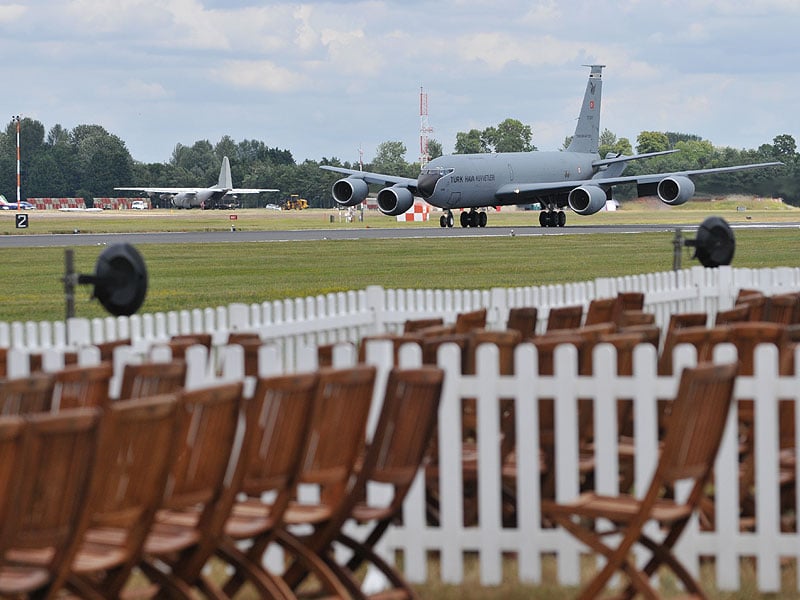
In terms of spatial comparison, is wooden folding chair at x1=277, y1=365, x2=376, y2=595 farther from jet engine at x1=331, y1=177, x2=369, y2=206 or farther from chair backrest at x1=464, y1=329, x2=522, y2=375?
jet engine at x1=331, y1=177, x2=369, y2=206

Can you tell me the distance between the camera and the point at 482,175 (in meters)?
64.3

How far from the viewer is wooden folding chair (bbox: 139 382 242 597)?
4898 mm

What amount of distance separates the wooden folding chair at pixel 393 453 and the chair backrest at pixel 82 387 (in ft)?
3.19

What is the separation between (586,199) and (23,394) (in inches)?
2240

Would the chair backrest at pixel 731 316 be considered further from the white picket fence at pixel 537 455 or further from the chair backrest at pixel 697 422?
the chair backrest at pixel 697 422

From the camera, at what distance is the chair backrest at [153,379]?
18.6 feet

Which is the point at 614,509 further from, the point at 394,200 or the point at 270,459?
the point at 394,200

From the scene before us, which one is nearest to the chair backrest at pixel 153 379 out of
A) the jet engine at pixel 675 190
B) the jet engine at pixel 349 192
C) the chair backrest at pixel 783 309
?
the chair backrest at pixel 783 309

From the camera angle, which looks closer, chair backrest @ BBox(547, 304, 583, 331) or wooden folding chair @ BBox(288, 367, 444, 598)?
wooden folding chair @ BBox(288, 367, 444, 598)

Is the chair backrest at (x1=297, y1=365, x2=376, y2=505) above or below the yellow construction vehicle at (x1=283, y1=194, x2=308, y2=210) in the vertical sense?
above

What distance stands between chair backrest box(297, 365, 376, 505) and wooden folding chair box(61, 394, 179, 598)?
0.71 metres

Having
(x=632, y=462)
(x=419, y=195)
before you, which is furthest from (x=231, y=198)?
(x=632, y=462)

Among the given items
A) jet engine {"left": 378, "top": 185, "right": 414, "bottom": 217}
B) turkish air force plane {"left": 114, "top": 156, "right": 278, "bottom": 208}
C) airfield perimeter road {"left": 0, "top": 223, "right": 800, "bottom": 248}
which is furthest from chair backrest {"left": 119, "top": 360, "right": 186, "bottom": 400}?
turkish air force plane {"left": 114, "top": 156, "right": 278, "bottom": 208}

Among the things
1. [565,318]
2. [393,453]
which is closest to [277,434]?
[393,453]
